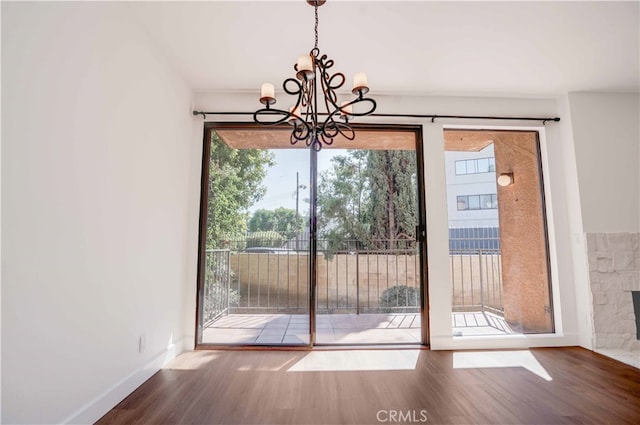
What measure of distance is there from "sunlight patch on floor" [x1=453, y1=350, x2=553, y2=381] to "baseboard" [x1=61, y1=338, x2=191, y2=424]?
249 centimetres

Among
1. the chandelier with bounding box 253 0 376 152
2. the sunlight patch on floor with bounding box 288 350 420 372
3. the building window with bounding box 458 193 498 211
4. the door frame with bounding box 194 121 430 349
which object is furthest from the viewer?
the building window with bounding box 458 193 498 211

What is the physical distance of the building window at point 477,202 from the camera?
3.27 metres

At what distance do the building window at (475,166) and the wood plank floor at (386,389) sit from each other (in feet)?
6.15

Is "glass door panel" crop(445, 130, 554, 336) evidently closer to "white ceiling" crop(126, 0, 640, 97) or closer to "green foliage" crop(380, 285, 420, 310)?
"green foliage" crop(380, 285, 420, 310)

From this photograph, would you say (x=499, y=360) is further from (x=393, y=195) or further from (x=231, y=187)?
(x=231, y=187)

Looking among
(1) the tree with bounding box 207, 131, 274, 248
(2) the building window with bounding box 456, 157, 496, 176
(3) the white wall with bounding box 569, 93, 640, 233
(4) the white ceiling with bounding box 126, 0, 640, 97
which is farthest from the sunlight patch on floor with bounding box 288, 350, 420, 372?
(4) the white ceiling with bounding box 126, 0, 640, 97

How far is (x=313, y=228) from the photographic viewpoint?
317 cm

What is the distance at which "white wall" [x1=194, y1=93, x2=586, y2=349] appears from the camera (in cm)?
305

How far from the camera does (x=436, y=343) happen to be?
3004 mm

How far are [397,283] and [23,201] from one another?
2.96m

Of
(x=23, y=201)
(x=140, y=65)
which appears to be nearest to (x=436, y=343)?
(x=23, y=201)

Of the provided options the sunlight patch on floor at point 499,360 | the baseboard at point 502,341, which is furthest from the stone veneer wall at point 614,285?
the sunlight patch on floor at point 499,360

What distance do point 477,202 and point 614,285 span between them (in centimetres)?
151

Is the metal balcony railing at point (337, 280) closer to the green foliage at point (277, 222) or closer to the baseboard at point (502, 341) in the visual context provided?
the green foliage at point (277, 222)
